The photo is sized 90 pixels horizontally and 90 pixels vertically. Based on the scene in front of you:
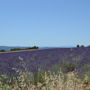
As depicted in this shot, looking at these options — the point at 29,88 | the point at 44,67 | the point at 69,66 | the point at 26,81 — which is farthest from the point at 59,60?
the point at 29,88

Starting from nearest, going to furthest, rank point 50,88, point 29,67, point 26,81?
point 50,88, point 26,81, point 29,67

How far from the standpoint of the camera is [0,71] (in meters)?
6.61

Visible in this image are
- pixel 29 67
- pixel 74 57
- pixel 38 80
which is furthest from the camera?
pixel 74 57

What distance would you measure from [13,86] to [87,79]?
1.74m

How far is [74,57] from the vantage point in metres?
9.28

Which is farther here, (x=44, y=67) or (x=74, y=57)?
(x=74, y=57)

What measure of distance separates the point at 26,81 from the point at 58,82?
84cm

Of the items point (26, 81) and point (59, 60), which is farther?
point (59, 60)

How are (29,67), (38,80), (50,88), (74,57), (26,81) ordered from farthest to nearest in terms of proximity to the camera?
(74,57)
(29,67)
(38,80)
(26,81)
(50,88)

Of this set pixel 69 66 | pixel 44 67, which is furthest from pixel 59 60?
pixel 44 67

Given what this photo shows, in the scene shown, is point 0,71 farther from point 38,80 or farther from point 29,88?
point 29,88

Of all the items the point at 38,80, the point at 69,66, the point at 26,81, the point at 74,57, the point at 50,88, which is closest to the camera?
the point at 50,88

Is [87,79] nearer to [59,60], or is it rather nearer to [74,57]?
[59,60]

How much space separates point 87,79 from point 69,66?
1.75 meters
